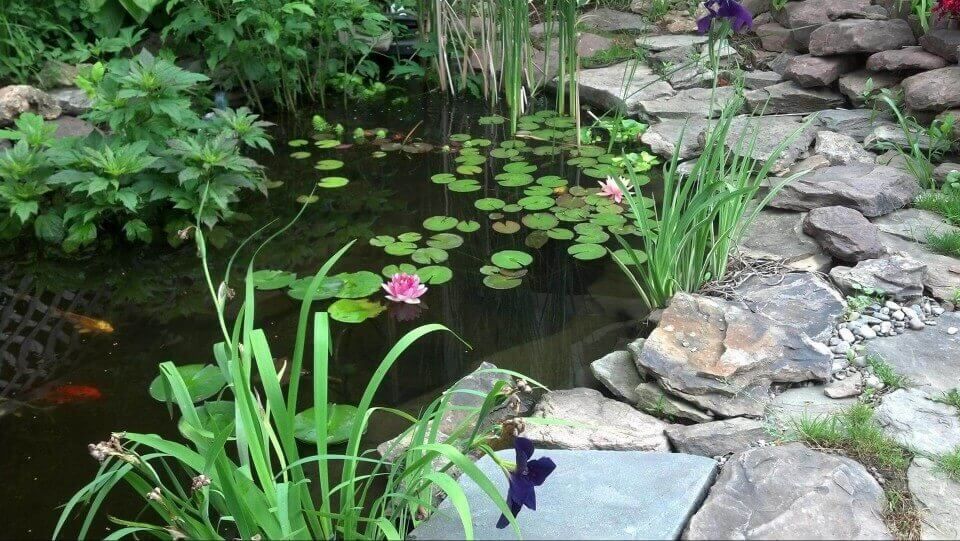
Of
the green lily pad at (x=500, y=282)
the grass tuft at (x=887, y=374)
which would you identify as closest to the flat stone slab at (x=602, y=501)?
the grass tuft at (x=887, y=374)

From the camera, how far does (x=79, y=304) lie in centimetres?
307

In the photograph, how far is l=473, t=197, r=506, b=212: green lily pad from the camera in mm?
3666

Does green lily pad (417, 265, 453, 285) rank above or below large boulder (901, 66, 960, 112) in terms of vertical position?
below

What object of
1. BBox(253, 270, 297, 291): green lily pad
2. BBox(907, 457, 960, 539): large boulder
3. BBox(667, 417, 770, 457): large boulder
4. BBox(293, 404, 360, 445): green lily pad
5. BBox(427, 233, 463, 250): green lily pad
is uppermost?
BBox(427, 233, 463, 250): green lily pad

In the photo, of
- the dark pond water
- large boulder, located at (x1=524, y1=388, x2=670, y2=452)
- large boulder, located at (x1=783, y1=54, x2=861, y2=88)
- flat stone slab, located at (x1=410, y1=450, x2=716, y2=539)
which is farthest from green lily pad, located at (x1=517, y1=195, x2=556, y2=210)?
flat stone slab, located at (x1=410, y1=450, x2=716, y2=539)

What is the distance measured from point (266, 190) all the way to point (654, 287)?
1895 mm

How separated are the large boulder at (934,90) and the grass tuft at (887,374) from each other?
1.86 meters

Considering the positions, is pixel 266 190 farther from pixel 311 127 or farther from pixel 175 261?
pixel 311 127

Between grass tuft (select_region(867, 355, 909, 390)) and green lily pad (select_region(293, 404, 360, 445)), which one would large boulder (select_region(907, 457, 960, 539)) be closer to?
grass tuft (select_region(867, 355, 909, 390))

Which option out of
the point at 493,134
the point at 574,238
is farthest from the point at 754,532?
the point at 493,134

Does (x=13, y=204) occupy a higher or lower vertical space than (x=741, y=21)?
lower

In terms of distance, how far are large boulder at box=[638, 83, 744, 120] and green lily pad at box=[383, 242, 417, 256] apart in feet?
6.08

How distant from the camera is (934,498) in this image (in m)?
1.80

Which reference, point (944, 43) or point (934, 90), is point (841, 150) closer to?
point (934, 90)
